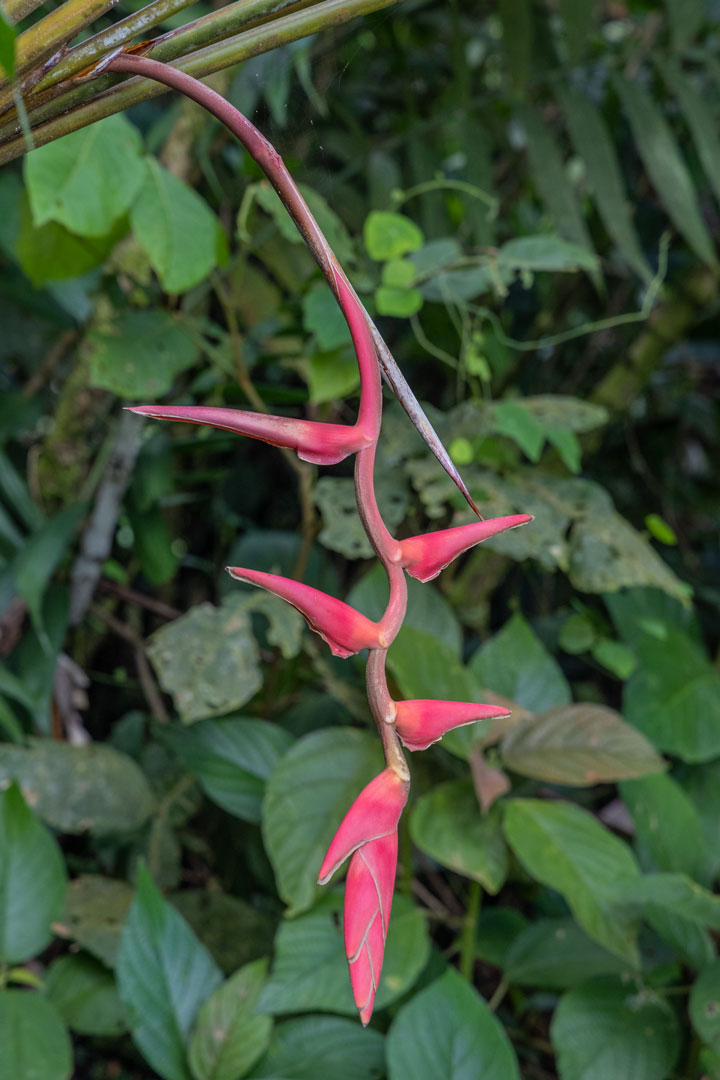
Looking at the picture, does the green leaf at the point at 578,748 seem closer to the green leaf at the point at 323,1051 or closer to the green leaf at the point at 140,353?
the green leaf at the point at 323,1051

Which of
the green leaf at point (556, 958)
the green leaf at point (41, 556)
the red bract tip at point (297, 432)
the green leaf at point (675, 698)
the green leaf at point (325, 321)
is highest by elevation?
the red bract tip at point (297, 432)

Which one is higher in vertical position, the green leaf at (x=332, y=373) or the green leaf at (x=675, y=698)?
the green leaf at (x=332, y=373)

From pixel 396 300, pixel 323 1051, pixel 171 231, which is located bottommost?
pixel 323 1051

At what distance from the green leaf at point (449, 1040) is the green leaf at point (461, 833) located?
74mm

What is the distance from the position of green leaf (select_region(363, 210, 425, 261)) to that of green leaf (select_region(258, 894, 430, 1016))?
1.74 ft

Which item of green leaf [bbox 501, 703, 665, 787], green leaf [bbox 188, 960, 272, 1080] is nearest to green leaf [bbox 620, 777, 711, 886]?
green leaf [bbox 501, 703, 665, 787]

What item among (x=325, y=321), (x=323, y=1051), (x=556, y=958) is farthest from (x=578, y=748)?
(x=325, y=321)

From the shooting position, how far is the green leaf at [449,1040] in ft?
1.96

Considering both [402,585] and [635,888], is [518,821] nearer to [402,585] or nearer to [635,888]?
[635,888]

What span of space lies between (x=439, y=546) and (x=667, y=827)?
0.67 meters

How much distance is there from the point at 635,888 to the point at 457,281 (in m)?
0.53

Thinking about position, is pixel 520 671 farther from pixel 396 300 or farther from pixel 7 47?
pixel 7 47

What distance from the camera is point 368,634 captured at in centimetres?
18

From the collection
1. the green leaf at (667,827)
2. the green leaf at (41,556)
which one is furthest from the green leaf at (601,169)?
the green leaf at (41,556)
